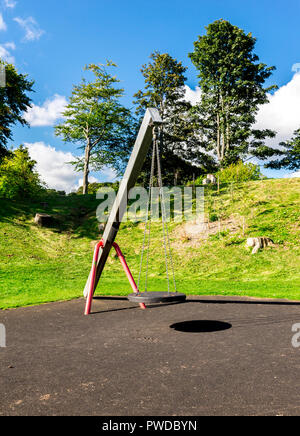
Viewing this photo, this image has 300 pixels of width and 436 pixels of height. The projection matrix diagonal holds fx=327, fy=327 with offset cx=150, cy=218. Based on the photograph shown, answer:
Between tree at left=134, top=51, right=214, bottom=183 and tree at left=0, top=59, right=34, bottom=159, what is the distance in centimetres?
1344

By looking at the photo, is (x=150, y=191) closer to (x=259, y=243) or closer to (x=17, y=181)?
(x=259, y=243)

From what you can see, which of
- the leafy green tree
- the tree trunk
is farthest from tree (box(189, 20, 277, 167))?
the leafy green tree

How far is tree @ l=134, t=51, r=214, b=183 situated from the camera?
35.2 metres

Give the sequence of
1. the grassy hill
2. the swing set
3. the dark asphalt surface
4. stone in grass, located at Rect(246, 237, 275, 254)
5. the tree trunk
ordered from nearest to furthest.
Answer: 1. the dark asphalt surface
2. the swing set
3. the grassy hill
4. stone in grass, located at Rect(246, 237, 275, 254)
5. the tree trunk

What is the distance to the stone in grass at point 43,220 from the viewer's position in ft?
66.2

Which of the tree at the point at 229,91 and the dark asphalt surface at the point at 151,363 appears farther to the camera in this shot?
the tree at the point at 229,91

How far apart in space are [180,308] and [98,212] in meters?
16.0

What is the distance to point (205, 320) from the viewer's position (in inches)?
272

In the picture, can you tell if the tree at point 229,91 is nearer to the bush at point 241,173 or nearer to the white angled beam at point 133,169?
the bush at point 241,173

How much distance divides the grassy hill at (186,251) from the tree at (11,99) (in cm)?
596

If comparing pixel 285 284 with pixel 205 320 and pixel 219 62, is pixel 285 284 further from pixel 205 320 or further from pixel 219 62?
pixel 219 62

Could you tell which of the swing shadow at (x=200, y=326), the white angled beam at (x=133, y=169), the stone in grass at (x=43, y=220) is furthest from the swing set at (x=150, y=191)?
the stone in grass at (x=43, y=220)

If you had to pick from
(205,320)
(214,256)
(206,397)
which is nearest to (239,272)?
(214,256)

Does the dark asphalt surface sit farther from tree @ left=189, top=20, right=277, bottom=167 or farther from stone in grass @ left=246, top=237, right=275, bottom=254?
tree @ left=189, top=20, right=277, bottom=167
